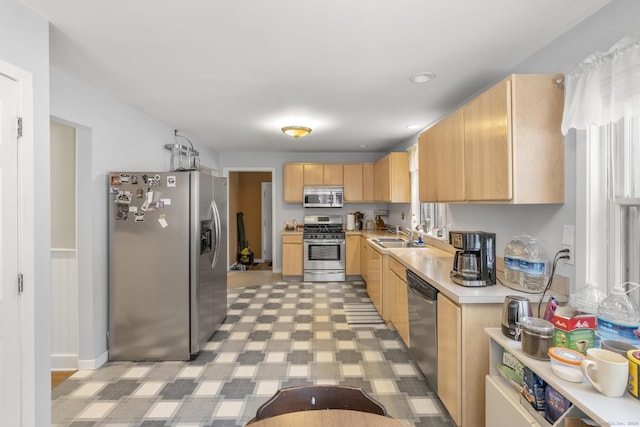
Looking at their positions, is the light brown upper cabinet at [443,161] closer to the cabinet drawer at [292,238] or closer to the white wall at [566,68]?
the white wall at [566,68]

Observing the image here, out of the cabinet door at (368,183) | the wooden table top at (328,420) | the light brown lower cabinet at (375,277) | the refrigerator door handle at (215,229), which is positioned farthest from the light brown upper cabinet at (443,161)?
the cabinet door at (368,183)

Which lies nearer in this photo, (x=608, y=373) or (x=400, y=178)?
(x=608, y=373)

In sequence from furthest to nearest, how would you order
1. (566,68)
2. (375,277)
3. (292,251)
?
(292,251) < (375,277) < (566,68)

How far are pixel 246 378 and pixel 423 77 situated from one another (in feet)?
9.15

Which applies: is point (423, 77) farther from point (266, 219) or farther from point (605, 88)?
point (266, 219)

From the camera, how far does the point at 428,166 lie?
9.73 feet

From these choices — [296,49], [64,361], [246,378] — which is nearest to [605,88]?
[296,49]

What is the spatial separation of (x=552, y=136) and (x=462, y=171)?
0.61m

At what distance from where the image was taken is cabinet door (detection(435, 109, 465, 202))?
7.53 ft

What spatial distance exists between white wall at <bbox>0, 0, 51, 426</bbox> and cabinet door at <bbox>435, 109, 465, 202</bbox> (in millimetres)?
2630

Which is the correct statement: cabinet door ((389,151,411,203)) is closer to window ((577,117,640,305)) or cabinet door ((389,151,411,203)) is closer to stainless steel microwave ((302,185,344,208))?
stainless steel microwave ((302,185,344,208))

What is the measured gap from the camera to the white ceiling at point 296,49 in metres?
1.58

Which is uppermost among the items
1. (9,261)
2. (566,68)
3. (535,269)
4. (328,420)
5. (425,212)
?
(566,68)

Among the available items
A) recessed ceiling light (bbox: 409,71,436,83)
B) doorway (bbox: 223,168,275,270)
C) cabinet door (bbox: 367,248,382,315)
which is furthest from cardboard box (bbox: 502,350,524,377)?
doorway (bbox: 223,168,275,270)
